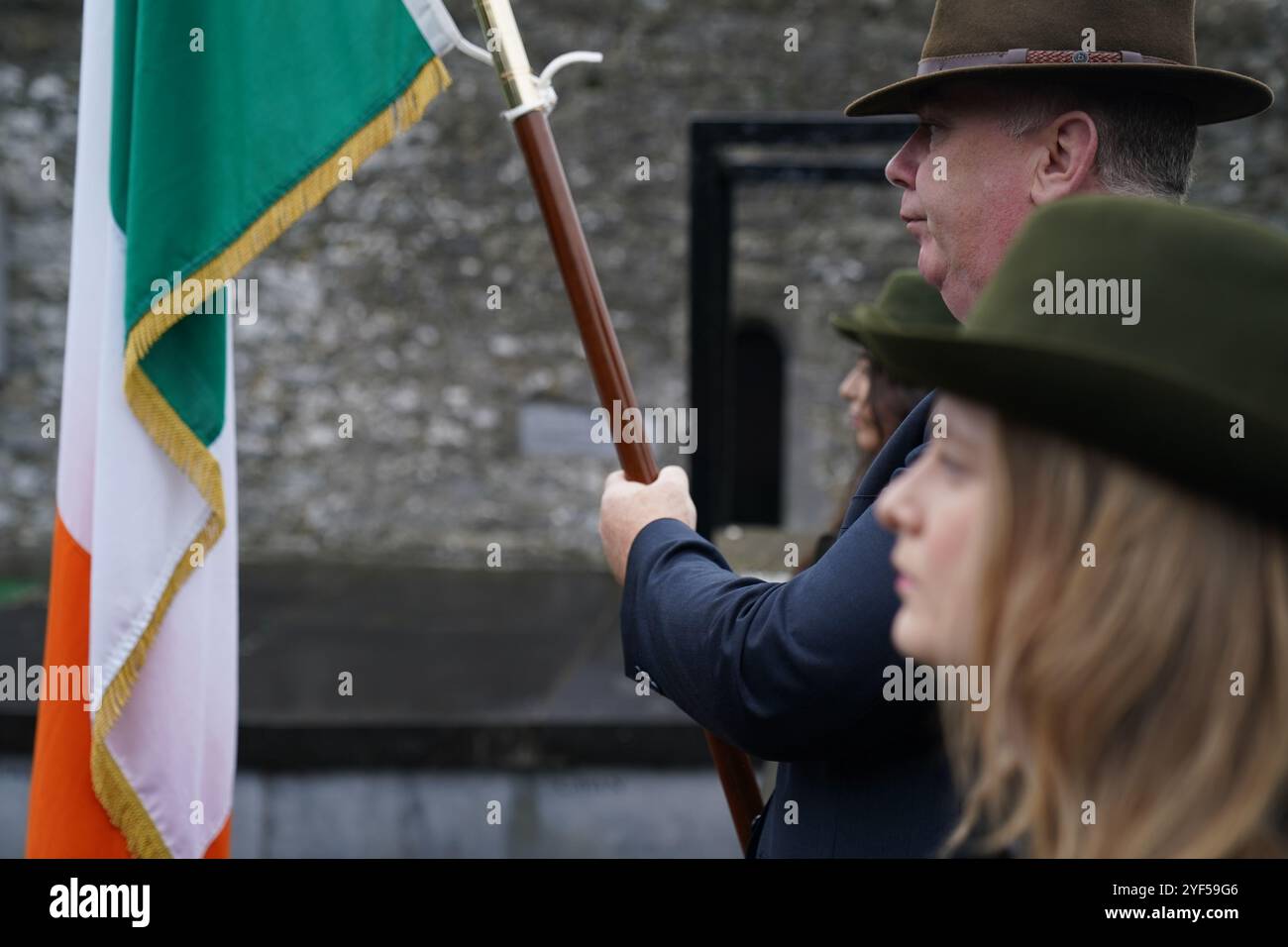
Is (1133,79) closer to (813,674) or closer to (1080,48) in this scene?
(1080,48)

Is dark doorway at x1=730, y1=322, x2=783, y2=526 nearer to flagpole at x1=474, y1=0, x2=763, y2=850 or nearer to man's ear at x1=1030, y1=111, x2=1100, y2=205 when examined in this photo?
flagpole at x1=474, y1=0, x2=763, y2=850

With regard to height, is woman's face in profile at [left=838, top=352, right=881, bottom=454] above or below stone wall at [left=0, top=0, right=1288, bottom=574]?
below

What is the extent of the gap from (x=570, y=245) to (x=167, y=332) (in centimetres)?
80

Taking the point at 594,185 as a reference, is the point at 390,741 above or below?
below

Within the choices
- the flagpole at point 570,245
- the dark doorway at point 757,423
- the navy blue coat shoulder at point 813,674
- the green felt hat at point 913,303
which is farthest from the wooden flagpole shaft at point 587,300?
the dark doorway at point 757,423

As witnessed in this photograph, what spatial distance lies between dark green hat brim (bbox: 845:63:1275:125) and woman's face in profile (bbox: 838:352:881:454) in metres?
1.52

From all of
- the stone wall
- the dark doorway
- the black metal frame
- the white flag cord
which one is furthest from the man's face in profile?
the dark doorway

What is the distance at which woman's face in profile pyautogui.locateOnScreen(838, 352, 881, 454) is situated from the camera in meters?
3.00

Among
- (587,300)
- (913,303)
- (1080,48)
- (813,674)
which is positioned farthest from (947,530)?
(913,303)

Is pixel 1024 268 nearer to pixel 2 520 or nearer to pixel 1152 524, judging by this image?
pixel 1152 524

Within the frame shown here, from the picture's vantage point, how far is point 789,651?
1.18 m
